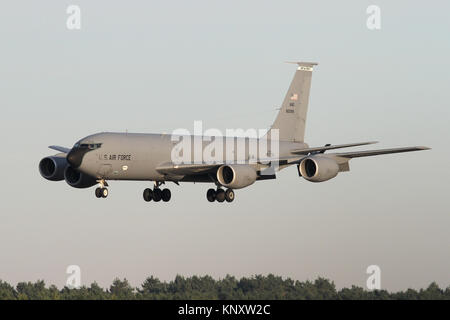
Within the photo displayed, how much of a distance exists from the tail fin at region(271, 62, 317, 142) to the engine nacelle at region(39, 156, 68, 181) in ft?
59.7

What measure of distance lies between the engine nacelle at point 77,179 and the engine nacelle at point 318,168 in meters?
16.5

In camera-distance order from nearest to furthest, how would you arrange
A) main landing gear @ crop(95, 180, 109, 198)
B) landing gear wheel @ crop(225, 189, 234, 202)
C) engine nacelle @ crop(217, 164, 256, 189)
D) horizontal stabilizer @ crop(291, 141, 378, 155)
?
horizontal stabilizer @ crop(291, 141, 378, 155)
main landing gear @ crop(95, 180, 109, 198)
engine nacelle @ crop(217, 164, 256, 189)
landing gear wheel @ crop(225, 189, 234, 202)

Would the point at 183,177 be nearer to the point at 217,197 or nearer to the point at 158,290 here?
the point at 217,197

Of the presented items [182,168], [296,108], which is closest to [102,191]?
[182,168]

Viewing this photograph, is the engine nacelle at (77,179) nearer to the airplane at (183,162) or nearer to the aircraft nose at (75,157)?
the airplane at (183,162)

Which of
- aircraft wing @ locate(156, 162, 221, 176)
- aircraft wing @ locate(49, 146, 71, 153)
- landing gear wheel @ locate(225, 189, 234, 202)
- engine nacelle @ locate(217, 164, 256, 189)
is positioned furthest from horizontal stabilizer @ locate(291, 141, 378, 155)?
aircraft wing @ locate(49, 146, 71, 153)

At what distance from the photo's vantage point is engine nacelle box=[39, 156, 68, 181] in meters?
104

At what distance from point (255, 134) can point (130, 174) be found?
14.4 metres

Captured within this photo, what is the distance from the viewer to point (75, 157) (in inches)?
3824

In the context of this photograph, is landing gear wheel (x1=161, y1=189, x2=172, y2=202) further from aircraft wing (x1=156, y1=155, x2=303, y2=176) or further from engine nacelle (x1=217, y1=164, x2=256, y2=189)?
engine nacelle (x1=217, y1=164, x2=256, y2=189)

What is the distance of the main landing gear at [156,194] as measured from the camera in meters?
104

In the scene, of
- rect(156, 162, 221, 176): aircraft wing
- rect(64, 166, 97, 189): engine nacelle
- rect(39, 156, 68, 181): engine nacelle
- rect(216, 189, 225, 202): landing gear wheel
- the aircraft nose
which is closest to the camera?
the aircraft nose
